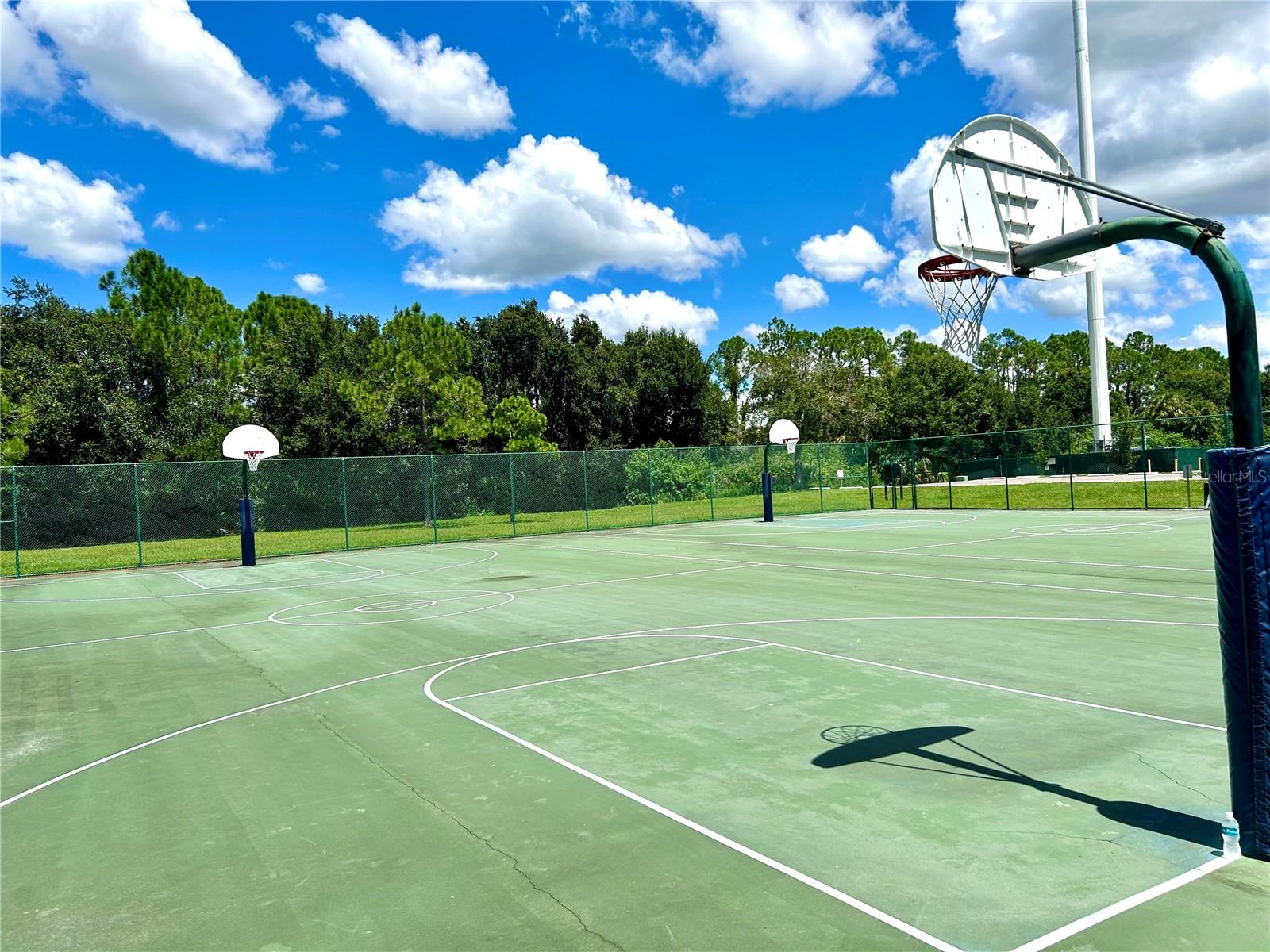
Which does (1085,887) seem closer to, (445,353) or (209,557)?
(209,557)

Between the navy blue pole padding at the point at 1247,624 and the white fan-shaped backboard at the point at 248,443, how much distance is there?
70.7 feet

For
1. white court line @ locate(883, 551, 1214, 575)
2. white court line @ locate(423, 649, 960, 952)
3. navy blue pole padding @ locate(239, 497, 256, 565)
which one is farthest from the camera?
navy blue pole padding @ locate(239, 497, 256, 565)

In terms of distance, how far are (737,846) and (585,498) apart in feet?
89.1

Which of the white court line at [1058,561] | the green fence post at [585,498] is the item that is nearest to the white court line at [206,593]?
the white court line at [1058,561]

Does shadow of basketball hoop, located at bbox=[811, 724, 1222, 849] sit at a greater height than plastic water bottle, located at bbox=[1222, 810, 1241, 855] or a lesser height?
lesser

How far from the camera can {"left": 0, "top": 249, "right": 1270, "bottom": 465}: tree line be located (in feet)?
118

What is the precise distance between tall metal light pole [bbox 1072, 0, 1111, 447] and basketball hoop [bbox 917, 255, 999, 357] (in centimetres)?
2345

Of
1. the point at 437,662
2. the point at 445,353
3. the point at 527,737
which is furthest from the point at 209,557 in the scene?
the point at 527,737

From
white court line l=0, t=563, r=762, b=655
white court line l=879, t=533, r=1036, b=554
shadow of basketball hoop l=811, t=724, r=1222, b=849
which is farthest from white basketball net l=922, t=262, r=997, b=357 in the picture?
shadow of basketball hoop l=811, t=724, r=1222, b=849

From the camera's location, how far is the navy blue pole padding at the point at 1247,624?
13.3 ft

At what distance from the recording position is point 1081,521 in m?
25.7

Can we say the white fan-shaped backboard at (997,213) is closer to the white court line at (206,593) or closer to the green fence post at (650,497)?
the white court line at (206,593)

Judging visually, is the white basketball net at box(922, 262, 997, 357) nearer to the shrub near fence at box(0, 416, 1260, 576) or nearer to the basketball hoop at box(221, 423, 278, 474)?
the basketball hoop at box(221, 423, 278, 474)

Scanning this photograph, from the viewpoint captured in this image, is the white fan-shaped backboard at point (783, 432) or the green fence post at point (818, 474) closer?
the white fan-shaped backboard at point (783, 432)
